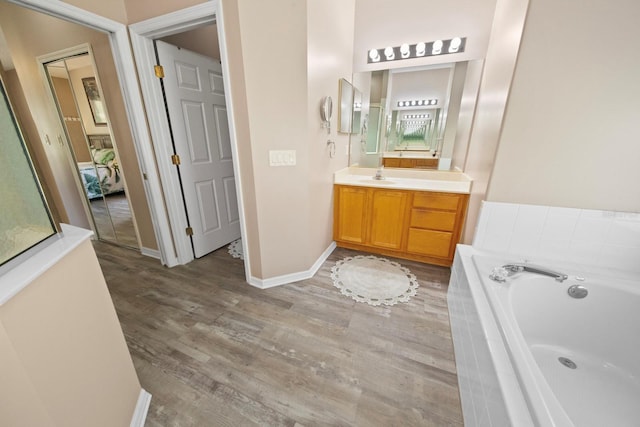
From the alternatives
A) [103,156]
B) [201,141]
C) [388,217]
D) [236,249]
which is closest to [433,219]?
[388,217]

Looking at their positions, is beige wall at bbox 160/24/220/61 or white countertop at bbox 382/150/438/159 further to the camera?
white countertop at bbox 382/150/438/159

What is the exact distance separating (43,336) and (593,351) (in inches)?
94.7

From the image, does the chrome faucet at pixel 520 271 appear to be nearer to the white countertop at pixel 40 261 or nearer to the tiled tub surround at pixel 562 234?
the tiled tub surround at pixel 562 234

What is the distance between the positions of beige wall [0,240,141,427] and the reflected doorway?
2173 mm

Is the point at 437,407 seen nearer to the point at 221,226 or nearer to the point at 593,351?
the point at 593,351

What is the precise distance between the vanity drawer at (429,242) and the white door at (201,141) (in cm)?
208

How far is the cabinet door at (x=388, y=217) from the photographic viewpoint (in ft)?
7.61

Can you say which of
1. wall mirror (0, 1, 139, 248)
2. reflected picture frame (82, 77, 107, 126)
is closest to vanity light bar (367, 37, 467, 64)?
wall mirror (0, 1, 139, 248)

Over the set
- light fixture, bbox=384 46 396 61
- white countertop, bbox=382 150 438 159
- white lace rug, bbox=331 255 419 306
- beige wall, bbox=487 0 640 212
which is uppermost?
light fixture, bbox=384 46 396 61

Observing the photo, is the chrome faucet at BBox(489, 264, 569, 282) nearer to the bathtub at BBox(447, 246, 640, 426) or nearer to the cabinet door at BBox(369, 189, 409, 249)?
the bathtub at BBox(447, 246, 640, 426)

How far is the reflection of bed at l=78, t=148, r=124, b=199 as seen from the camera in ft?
12.5

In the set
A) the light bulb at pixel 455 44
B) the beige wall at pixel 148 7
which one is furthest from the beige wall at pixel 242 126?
the light bulb at pixel 455 44

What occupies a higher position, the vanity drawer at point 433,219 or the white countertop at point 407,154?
the white countertop at point 407,154

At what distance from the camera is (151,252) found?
253cm
